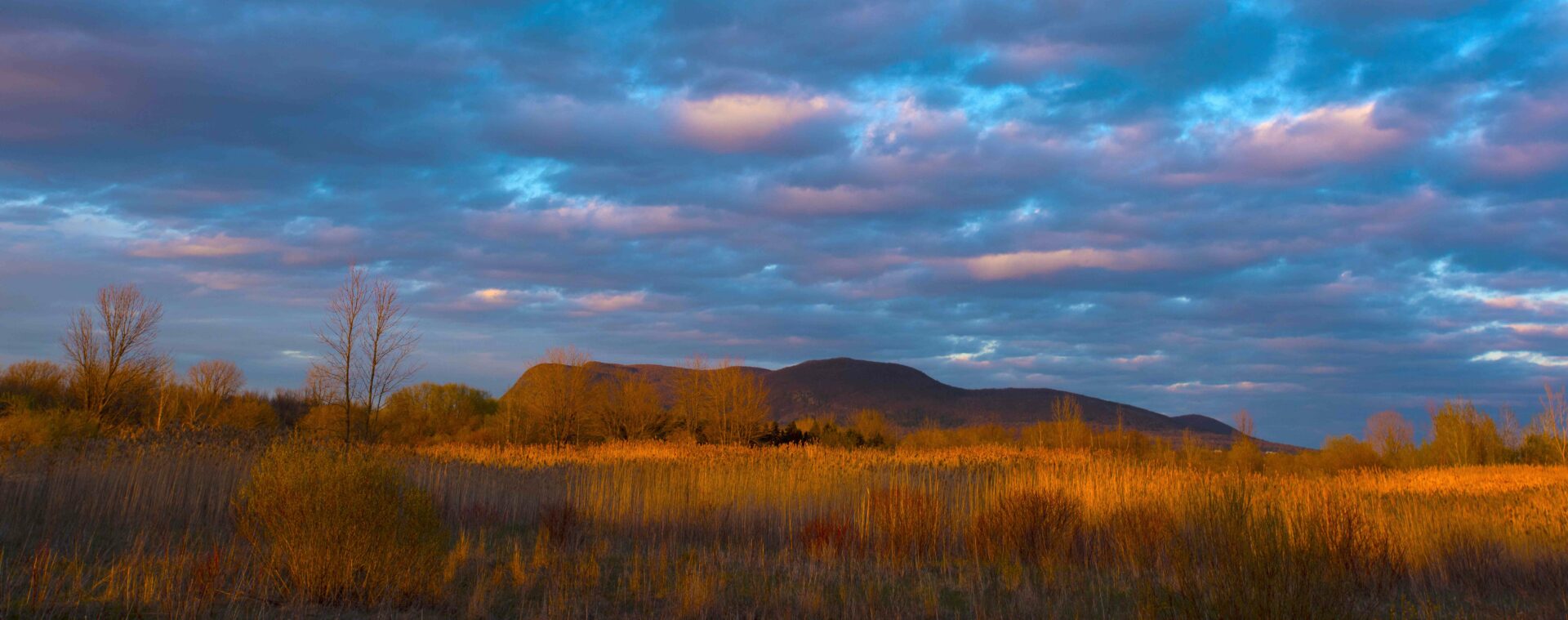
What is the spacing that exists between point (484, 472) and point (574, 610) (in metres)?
10.3

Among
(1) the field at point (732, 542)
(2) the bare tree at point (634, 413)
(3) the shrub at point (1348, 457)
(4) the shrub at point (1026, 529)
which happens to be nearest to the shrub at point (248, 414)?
(2) the bare tree at point (634, 413)

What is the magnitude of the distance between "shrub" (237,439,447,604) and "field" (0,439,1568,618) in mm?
18

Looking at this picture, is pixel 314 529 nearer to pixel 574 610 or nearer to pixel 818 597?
pixel 574 610

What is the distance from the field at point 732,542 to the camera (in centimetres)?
563

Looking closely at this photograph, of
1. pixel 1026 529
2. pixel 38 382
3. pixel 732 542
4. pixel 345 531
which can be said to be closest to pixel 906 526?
pixel 1026 529

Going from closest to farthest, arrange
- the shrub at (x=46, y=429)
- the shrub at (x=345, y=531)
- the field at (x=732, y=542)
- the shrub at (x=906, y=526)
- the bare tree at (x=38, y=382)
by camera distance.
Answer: the field at (x=732, y=542)
the shrub at (x=345, y=531)
the shrub at (x=906, y=526)
the shrub at (x=46, y=429)
the bare tree at (x=38, y=382)

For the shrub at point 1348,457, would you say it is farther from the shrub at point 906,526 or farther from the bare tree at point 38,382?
the bare tree at point 38,382

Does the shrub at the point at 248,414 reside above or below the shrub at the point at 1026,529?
above

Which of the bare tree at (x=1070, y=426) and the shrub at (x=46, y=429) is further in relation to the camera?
the bare tree at (x=1070, y=426)

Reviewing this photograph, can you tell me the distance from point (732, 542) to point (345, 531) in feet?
19.2

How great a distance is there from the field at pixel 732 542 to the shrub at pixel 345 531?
18 mm

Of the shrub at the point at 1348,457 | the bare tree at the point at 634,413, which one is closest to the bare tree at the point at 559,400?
the bare tree at the point at 634,413

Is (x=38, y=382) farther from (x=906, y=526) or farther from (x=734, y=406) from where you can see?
(x=906, y=526)

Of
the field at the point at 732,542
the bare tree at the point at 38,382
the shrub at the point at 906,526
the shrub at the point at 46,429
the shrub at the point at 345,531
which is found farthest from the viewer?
the bare tree at the point at 38,382
